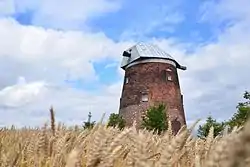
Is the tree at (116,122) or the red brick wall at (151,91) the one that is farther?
the red brick wall at (151,91)

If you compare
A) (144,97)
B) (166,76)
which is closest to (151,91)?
(144,97)

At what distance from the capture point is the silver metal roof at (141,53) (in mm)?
44156

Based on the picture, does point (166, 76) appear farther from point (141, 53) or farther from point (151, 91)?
point (141, 53)

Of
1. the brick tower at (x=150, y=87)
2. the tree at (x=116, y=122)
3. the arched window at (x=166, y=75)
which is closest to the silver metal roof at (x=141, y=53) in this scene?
the brick tower at (x=150, y=87)

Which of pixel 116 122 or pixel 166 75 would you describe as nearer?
pixel 116 122

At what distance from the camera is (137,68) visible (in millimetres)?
43000

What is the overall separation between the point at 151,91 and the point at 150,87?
0.44m

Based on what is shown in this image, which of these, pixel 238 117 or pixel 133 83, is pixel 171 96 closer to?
pixel 133 83

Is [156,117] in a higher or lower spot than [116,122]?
higher

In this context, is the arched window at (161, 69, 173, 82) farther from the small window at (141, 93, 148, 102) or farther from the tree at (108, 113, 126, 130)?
the tree at (108, 113, 126, 130)

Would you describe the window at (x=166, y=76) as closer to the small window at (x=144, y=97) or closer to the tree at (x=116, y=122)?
the small window at (x=144, y=97)

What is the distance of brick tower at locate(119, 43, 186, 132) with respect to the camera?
41344mm

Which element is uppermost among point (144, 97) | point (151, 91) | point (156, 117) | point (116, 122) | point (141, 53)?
point (141, 53)

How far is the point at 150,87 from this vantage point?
42000 millimetres
